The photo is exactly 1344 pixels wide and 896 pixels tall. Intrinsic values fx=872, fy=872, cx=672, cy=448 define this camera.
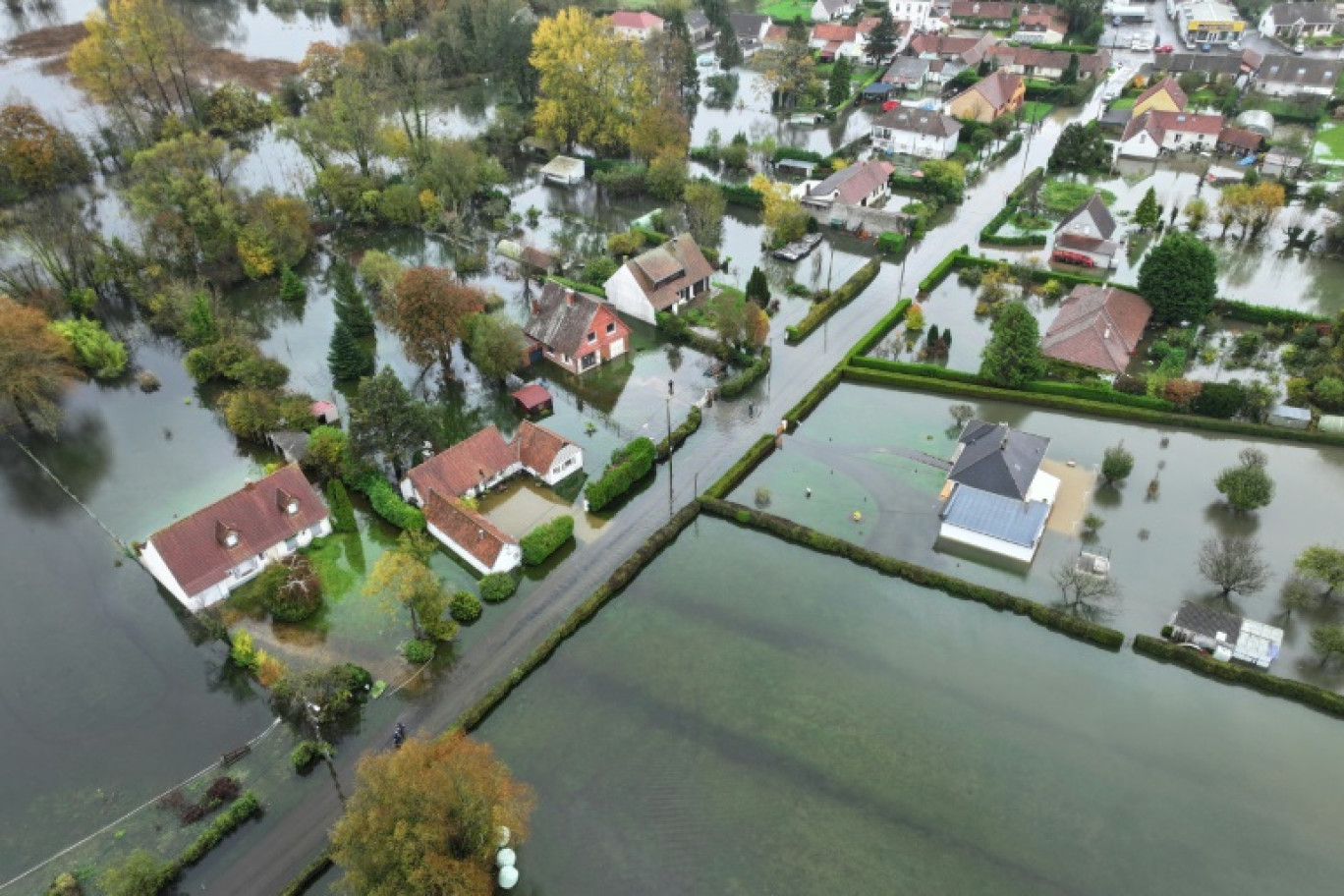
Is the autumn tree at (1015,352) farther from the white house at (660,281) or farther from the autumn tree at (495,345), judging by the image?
the autumn tree at (495,345)

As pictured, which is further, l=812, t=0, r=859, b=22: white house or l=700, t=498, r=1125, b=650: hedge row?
l=812, t=0, r=859, b=22: white house

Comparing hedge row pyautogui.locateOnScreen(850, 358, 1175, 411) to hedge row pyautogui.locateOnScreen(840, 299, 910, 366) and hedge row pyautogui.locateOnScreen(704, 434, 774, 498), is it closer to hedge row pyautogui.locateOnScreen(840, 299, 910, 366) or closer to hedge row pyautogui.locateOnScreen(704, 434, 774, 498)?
hedge row pyautogui.locateOnScreen(840, 299, 910, 366)

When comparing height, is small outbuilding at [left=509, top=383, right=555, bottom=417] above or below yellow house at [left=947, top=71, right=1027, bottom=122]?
below

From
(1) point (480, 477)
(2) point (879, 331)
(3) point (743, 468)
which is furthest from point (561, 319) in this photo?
(2) point (879, 331)

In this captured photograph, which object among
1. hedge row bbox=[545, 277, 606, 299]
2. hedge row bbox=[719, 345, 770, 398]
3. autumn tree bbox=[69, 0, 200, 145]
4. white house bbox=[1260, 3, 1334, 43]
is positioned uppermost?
autumn tree bbox=[69, 0, 200, 145]

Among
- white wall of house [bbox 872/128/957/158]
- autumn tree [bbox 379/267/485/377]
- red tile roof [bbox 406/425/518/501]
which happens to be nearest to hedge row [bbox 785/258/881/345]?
autumn tree [bbox 379/267/485/377]

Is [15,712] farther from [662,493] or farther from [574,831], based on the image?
[662,493]

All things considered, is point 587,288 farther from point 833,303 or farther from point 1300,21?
point 1300,21
